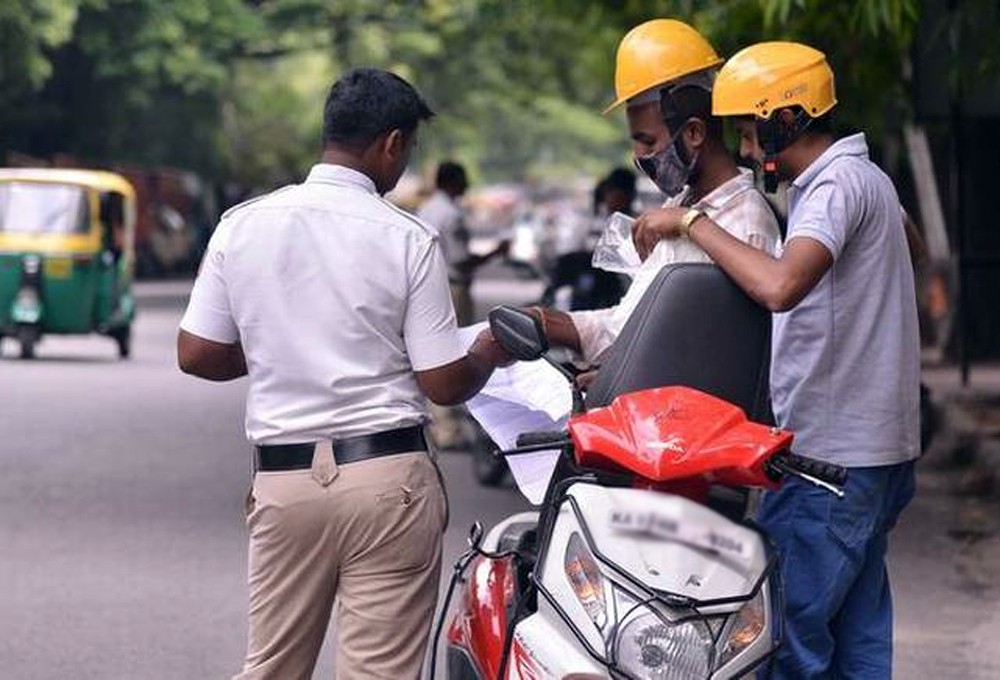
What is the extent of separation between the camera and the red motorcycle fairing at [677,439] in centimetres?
448

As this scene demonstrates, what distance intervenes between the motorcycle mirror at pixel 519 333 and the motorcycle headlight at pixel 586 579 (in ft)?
1.34

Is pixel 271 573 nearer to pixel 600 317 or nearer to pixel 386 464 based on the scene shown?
pixel 386 464

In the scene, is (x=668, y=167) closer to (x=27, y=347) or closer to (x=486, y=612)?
(x=486, y=612)

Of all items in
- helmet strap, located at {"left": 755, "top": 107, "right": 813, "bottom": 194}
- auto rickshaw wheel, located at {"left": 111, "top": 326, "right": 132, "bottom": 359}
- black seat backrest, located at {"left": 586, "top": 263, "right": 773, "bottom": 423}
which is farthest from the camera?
auto rickshaw wheel, located at {"left": 111, "top": 326, "right": 132, "bottom": 359}

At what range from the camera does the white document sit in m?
5.38

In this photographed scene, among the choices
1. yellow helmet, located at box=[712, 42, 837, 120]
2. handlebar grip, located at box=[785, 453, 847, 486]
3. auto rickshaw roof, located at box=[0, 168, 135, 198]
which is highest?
yellow helmet, located at box=[712, 42, 837, 120]

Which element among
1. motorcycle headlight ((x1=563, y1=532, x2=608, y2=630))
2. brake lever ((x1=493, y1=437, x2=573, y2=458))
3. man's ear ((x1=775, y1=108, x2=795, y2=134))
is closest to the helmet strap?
man's ear ((x1=775, y1=108, x2=795, y2=134))

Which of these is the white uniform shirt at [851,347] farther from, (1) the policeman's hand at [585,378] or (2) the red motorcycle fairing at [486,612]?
Answer: (2) the red motorcycle fairing at [486,612]

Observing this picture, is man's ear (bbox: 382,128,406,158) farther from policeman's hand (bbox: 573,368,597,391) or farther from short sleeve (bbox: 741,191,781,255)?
short sleeve (bbox: 741,191,781,255)

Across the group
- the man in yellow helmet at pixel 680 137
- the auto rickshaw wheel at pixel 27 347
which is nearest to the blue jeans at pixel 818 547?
the man in yellow helmet at pixel 680 137

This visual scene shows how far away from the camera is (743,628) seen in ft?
15.1

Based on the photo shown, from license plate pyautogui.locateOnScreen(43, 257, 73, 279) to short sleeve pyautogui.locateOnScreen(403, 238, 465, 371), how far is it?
65.5ft

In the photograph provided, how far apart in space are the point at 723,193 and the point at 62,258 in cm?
2000

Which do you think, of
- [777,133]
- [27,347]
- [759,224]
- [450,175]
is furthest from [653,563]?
[27,347]
